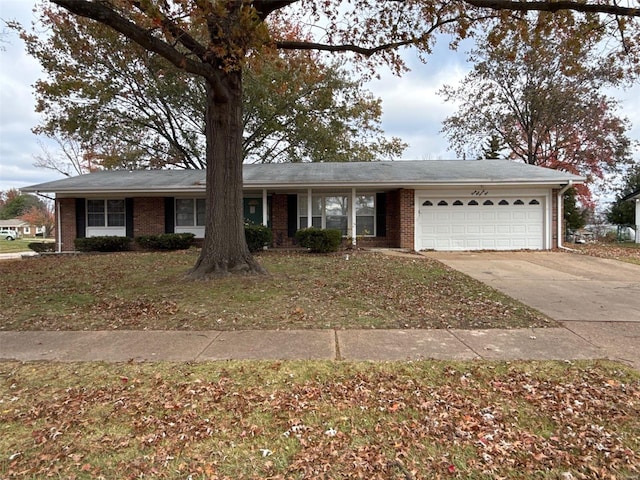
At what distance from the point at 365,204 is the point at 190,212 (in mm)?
7092

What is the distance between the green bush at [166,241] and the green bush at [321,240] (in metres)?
4.75

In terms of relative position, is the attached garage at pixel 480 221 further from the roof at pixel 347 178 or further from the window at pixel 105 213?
the window at pixel 105 213

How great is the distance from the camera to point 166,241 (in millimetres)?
13805

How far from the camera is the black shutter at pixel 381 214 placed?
14539mm

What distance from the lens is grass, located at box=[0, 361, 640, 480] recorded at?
2.20 m

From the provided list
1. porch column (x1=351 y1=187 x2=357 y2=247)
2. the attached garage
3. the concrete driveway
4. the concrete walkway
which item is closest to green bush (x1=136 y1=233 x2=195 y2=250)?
porch column (x1=351 y1=187 x2=357 y2=247)

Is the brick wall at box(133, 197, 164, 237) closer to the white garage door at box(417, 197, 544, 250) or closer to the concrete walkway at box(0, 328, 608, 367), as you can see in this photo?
the white garage door at box(417, 197, 544, 250)

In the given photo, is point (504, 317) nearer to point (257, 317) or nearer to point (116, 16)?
point (257, 317)


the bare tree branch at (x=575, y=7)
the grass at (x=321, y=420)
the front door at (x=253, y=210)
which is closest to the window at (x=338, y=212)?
the front door at (x=253, y=210)

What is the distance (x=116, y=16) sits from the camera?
6074mm

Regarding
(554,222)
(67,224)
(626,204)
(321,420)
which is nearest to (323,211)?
(554,222)

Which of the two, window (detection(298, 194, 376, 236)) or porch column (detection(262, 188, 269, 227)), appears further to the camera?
window (detection(298, 194, 376, 236))

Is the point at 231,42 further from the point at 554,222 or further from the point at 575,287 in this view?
the point at 554,222

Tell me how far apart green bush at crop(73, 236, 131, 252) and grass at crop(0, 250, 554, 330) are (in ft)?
13.8
